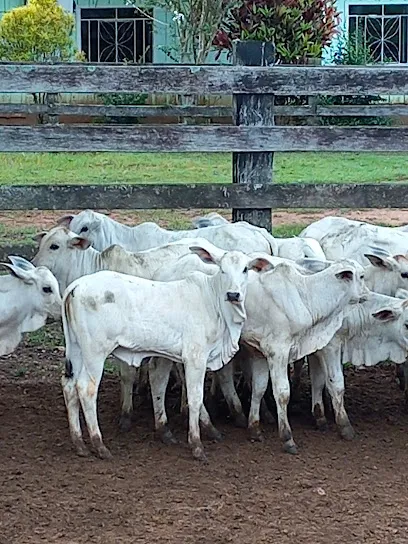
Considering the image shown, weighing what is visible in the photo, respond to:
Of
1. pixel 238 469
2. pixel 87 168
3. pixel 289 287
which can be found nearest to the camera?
pixel 238 469

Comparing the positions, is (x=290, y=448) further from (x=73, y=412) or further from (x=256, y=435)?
(x=73, y=412)

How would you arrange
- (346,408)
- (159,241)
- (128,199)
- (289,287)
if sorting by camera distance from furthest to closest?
(128,199)
(159,241)
(346,408)
(289,287)

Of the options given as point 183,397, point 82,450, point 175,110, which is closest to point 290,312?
point 183,397

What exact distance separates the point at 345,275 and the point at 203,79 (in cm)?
259

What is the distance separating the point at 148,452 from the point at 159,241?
212 cm

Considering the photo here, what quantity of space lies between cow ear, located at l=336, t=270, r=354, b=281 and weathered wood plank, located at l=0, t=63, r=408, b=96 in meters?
2.44

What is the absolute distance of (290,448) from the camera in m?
6.88

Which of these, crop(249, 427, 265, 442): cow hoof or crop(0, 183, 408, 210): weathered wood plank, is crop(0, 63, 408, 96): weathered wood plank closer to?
crop(0, 183, 408, 210): weathered wood plank

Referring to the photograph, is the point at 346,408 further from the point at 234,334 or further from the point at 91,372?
the point at 91,372

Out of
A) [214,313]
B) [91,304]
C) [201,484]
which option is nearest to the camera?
[201,484]

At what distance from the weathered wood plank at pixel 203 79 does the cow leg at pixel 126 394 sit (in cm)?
264

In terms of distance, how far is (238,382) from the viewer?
8.14 meters

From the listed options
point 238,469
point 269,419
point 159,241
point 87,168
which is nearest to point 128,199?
point 159,241

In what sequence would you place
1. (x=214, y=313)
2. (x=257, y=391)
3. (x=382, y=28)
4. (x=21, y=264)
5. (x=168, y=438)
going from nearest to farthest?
(x=214, y=313), (x=168, y=438), (x=257, y=391), (x=21, y=264), (x=382, y=28)
